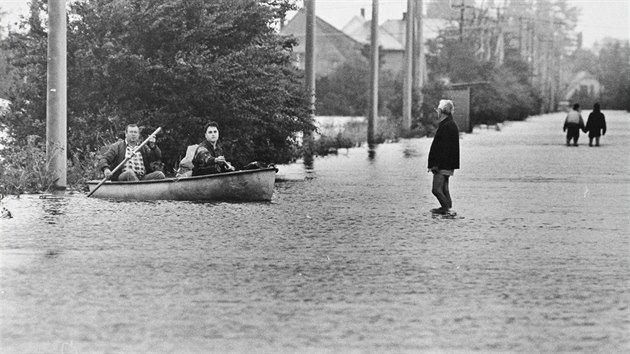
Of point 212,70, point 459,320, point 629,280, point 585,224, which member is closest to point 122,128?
point 212,70

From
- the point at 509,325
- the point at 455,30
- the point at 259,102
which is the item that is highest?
the point at 455,30

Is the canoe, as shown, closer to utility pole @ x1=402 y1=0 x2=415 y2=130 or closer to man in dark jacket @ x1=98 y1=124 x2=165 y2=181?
man in dark jacket @ x1=98 y1=124 x2=165 y2=181

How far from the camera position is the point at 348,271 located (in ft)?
41.2

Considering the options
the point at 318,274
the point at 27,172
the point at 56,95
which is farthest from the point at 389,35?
the point at 318,274

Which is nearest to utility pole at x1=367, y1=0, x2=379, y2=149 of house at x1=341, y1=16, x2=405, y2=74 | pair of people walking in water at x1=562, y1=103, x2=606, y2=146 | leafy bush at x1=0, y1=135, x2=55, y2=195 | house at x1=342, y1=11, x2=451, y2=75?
pair of people walking in water at x1=562, y1=103, x2=606, y2=146

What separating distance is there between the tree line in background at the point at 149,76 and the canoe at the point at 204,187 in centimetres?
497

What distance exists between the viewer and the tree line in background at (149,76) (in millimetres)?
26047

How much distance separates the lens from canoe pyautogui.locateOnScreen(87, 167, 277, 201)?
2042cm

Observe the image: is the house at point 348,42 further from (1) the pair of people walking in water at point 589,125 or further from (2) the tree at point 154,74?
(2) the tree at point 154,74

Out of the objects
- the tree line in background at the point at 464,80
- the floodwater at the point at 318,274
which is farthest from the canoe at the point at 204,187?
the tree line in background at the point at 464,80

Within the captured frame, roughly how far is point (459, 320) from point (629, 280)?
9.73ft

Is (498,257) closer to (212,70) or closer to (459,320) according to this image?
(459,320)

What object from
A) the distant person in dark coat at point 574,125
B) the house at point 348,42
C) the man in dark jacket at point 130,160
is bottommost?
the man in dark jacket at point 130,160

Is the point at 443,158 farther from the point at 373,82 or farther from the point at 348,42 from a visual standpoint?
the point at 348,42
